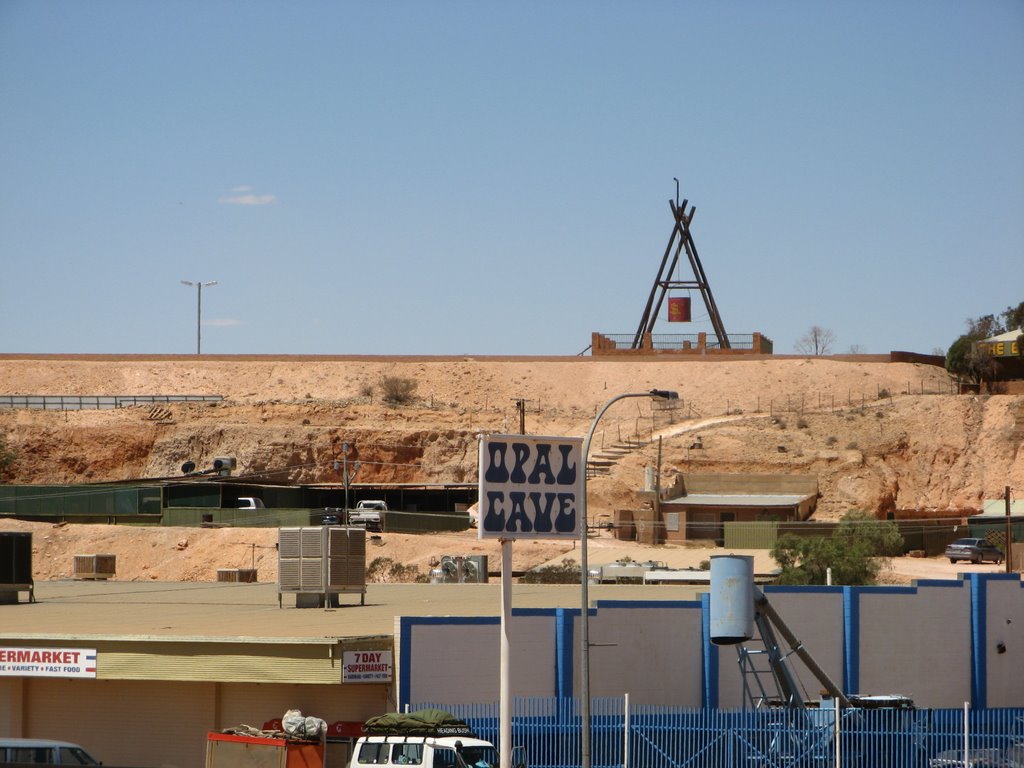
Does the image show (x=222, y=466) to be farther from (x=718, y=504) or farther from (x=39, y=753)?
(x=39, y=753)

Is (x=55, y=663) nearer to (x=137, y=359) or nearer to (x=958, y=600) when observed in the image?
(x=958, y=600)

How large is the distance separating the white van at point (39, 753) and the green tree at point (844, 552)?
30231mm

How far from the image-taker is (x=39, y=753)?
21.6m

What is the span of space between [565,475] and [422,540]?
4124 cm

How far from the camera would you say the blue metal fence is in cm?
2356

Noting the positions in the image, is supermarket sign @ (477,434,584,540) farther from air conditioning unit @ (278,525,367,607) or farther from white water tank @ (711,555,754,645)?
air conditioning unit @ (278,525,367,607)

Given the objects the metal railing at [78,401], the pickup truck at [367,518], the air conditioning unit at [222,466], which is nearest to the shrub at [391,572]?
the pickup truck at [367,518]

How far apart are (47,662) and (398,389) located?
262 ft

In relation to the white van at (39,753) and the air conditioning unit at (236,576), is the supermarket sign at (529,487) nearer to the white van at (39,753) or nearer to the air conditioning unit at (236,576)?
the white van at (39,753)

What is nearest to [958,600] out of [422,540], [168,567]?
[422,540]

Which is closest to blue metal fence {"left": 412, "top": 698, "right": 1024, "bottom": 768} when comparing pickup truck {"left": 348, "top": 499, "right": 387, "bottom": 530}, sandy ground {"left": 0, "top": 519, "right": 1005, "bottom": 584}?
sandy ground {"left": 0, "top": 519, "right": 1005, "bottom": 584}

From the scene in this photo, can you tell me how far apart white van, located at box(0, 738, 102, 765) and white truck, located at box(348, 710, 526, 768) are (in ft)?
13.7

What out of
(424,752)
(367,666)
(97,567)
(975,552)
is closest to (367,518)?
(97,567)

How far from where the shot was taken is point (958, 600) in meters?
32.6
